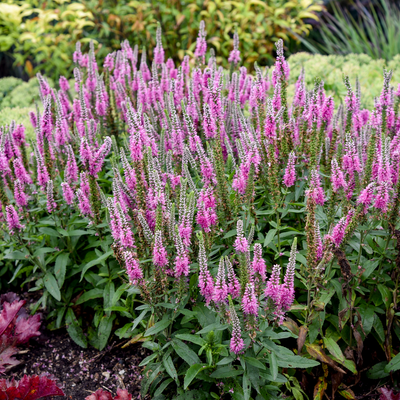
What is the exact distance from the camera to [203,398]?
8.99 ft

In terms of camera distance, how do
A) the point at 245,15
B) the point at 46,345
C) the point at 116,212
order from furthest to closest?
1. the point at 245,15
2. the point at 46,345
3. the point at 116,212

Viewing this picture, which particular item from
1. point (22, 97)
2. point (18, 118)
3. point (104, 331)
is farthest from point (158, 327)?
point (22, 97)

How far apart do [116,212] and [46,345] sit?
192 centimetres

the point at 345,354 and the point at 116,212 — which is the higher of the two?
the point at 116,212

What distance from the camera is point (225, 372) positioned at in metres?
2.50

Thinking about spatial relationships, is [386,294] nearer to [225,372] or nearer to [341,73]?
[225,372]

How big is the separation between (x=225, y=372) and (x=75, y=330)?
5.24ft

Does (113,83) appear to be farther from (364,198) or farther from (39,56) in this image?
(39,56)

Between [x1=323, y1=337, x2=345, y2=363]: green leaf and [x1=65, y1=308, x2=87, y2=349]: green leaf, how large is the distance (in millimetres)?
1919

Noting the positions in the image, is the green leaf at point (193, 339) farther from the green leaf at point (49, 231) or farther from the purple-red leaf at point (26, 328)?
the purple-red leaf at point (26, 328)

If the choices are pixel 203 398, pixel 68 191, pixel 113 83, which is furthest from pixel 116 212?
pixel 113 83

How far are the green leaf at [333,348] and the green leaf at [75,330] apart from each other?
1919mm

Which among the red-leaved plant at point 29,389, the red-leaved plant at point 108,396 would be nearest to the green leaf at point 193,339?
the red-leaved plant at point 108,396

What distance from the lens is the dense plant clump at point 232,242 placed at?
8.02ft
